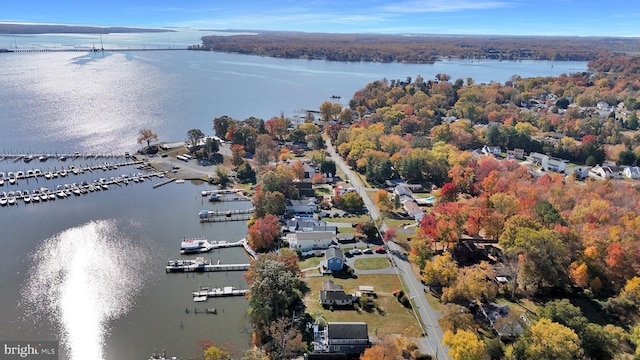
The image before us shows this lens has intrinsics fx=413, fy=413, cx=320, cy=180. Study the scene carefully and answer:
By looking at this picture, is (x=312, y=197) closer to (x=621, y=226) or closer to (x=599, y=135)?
(x=621, y=226)

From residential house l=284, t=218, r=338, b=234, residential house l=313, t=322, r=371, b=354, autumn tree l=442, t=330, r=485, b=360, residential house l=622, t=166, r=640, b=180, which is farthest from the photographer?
residential house l=622, t=166, r=640, b=180

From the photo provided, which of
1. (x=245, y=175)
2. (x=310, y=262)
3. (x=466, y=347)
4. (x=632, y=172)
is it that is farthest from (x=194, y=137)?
(x=632, y=172)

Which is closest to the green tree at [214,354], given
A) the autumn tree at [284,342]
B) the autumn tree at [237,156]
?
the autumn tree at [284,342]

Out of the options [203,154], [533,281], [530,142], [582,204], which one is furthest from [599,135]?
[203,154]

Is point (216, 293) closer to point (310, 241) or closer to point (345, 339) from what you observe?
point (310, 241)

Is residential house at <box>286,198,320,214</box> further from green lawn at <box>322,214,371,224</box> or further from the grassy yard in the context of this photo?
the grassy yard

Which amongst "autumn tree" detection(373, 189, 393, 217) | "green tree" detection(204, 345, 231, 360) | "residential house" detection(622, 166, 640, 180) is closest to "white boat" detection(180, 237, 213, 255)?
"green tree" detection(204, 345, 231, 360)

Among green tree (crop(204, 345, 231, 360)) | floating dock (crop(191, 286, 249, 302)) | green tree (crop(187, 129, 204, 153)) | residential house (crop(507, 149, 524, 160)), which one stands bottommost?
floating dock (crop(191, 286, 249, 302))

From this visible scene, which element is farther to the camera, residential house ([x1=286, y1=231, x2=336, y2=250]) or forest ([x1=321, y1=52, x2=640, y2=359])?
residential house ([x1=286, y1=231, x2=336, y2=250])
